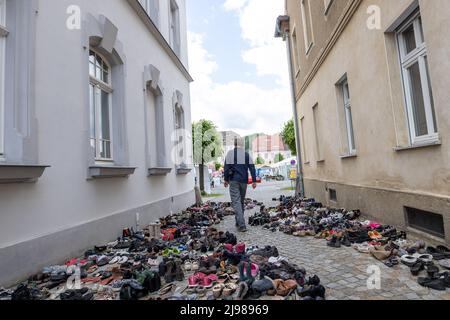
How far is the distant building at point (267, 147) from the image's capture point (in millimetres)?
96188

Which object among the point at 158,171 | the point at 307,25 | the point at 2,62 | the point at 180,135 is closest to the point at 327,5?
the point at 307,25

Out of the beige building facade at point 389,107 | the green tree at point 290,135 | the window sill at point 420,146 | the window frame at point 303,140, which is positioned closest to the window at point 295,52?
the window frame at point 303,140

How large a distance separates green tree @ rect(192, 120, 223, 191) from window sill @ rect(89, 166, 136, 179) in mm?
16689

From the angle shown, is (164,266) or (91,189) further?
(91,189)

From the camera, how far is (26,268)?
3619 mm

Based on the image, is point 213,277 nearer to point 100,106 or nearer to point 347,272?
point 347,272

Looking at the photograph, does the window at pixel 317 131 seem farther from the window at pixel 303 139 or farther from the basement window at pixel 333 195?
the window at pixel 303 139

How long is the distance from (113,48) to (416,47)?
5.48m

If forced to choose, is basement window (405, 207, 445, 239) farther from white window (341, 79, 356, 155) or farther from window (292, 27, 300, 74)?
window (292, 27, 300, 74)

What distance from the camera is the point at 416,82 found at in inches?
184

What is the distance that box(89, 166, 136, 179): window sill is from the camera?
5.08 metres

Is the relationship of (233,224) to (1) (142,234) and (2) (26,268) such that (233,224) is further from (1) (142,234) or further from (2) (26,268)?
(2) (26,268)

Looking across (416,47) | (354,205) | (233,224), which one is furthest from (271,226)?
(416,47)

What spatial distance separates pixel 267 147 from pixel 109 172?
9611 centimetres
